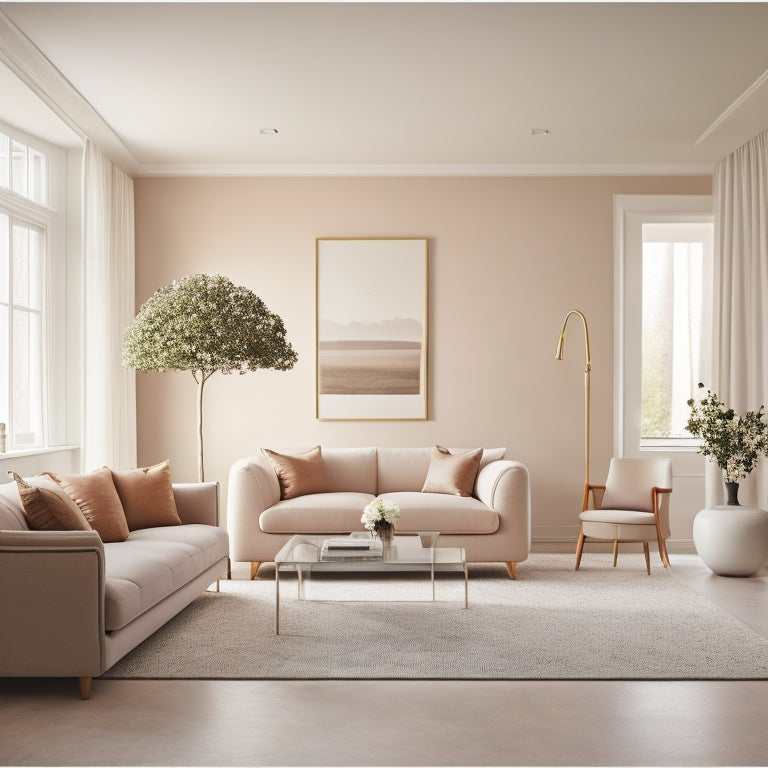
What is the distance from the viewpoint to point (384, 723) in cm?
282

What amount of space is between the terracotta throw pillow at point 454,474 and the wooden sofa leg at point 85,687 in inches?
123

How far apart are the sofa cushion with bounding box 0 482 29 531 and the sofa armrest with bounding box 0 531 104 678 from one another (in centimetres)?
36

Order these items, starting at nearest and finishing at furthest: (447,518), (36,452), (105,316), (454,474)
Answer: (36,452), (447,518), (454,474), (105,316)

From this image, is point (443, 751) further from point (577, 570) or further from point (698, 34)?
A: point (698, 34)

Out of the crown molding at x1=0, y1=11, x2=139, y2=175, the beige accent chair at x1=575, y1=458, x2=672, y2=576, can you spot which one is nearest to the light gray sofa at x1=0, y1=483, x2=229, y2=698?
the crown molding at x1=0, y1=11, x2=139, y2=175

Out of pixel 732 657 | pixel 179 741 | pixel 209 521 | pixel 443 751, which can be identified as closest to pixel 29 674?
pixel 179 741

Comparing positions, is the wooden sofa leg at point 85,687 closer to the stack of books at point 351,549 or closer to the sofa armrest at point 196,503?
the stack of books at point 351,549

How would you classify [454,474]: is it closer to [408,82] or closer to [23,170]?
[408,82]

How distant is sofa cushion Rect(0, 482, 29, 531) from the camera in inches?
136

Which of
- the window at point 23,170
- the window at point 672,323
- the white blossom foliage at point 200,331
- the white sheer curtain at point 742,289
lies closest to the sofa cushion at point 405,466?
the white blossom foliage at point 200,331

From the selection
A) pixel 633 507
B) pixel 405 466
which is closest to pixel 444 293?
pixel 405 466

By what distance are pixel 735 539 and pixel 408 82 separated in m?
3.66

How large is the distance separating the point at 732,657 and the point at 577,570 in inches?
82.2

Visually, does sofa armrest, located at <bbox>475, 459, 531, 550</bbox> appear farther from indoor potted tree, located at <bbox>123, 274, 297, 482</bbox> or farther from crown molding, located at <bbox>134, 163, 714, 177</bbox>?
crown molding, located at <bbox>134, 163, 714, 177</bbox>
